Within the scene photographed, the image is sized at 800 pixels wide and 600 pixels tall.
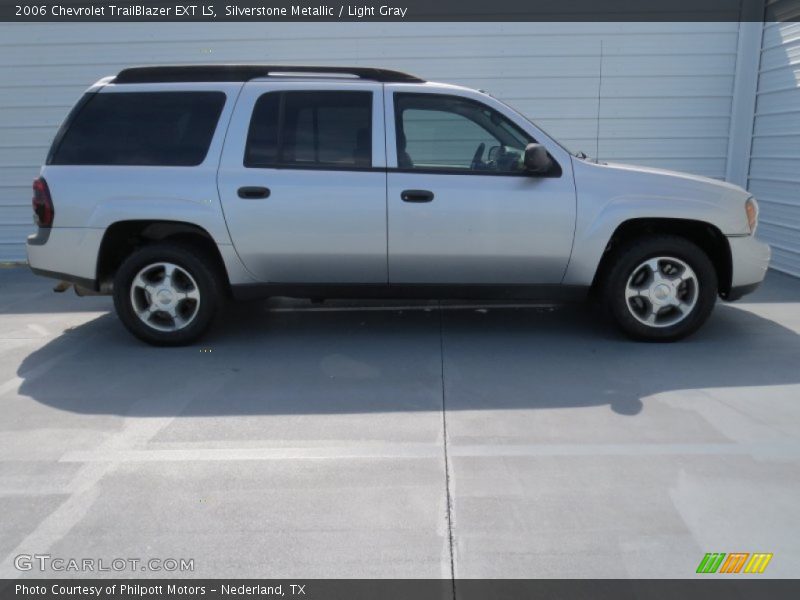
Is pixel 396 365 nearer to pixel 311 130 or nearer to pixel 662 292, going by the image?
pixel 311 130

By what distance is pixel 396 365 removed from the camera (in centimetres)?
489

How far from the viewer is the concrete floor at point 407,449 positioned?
2785 mm

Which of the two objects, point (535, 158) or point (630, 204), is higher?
point (535, 158)

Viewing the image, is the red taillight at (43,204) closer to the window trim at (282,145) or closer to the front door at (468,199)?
the window trim at (282,145)

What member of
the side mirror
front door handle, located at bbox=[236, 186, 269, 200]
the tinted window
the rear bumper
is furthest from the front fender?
the rear bumper

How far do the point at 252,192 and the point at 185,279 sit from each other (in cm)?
88

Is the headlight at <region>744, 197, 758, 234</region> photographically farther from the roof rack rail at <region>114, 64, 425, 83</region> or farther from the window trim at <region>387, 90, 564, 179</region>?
the roof rack rail at <region>114, 64, 425, 83</region>

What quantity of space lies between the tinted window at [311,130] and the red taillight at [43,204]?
144 cm

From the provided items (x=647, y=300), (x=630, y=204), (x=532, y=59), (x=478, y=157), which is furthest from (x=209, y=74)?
(x=532, y=59)

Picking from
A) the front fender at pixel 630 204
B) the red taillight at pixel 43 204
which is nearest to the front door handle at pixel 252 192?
the red taillight at pixel 43 204

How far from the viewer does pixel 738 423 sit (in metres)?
3.87

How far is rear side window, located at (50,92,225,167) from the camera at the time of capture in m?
5.10
